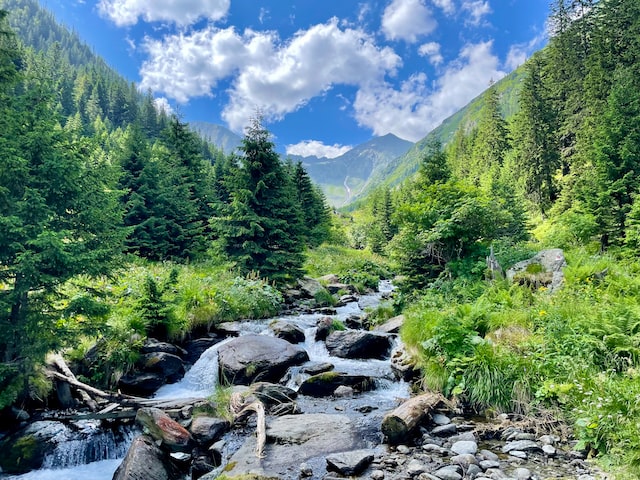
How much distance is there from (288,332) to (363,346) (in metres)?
3.05

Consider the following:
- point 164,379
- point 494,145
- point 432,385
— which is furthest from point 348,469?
point 494,145

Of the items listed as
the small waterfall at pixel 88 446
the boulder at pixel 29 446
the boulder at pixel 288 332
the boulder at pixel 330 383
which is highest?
the boulder at pixel 288 332

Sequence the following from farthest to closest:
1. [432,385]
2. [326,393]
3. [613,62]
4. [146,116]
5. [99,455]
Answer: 1. [146,116]
2. [613,62]
3. [326,393]
4. [432,385]
5. [99,455]

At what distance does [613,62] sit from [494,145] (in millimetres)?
28320

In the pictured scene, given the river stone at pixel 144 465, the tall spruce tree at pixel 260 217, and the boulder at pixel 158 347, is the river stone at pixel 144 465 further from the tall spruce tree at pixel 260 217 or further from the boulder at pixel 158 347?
the tall spruce tree at pixel 260 217

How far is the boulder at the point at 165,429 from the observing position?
6906 millimetres

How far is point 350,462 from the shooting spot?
6.00 m

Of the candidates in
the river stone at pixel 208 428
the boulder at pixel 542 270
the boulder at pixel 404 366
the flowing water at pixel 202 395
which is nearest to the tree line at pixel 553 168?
the boulder at pixel 542 270

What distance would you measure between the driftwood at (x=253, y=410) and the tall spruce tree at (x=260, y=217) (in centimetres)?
1253

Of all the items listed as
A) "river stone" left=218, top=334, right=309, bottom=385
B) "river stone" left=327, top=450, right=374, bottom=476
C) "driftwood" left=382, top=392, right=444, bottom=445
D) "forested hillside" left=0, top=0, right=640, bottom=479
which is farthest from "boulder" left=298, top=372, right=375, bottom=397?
"river stone" left=327, top=450, right=374, bottom=476

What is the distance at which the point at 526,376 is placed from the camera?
24.4 feet

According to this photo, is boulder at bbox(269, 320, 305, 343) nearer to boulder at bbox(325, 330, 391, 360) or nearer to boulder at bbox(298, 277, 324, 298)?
boulder at bbox(325, 330, 391, 360)

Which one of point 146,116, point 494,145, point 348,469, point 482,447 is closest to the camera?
point 348,469

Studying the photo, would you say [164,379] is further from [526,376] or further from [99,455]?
[526,376]
